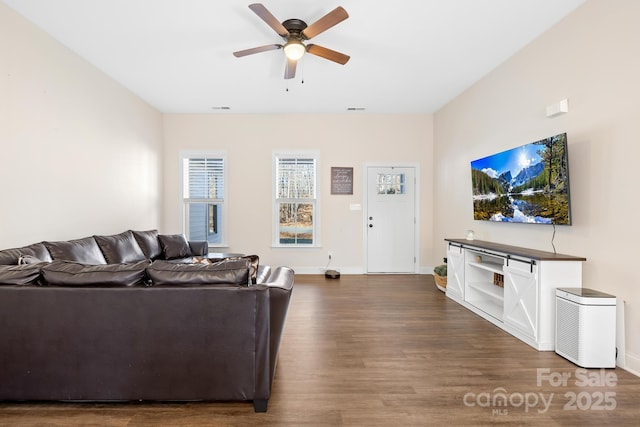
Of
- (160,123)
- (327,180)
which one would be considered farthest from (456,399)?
(160,123)

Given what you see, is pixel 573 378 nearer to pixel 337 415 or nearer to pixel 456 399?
pixel 456 399

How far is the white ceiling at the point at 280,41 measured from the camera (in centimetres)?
277

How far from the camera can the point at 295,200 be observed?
5852 millimetres

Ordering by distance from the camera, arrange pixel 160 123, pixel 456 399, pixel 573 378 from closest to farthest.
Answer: pixel 456 399 → pixel 573 378 → pixel 160 123

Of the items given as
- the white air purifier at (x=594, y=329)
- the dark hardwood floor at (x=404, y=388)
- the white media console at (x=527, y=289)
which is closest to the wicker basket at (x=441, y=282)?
the white media console at (x=527, y=289)

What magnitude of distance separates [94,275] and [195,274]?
0.58 m

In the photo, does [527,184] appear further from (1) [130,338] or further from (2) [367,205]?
(1) [130,338]

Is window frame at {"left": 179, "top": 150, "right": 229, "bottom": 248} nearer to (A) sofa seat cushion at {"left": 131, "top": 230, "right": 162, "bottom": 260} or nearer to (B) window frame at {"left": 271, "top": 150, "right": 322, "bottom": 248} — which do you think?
(B) window frame at {"left": 271, "top": 150, "right": 322, "bottom": 248}

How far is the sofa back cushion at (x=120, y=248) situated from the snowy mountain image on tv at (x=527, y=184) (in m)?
4.49

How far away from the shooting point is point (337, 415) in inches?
72.2

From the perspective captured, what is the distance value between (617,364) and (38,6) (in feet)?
18.5

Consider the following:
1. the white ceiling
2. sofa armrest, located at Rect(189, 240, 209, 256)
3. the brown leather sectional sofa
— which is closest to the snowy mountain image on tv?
the white ceiling

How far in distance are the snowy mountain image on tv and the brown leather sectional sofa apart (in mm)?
2710

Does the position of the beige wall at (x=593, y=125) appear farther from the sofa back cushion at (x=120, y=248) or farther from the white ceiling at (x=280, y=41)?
the sofa back cushion at (x=120, y=248)
